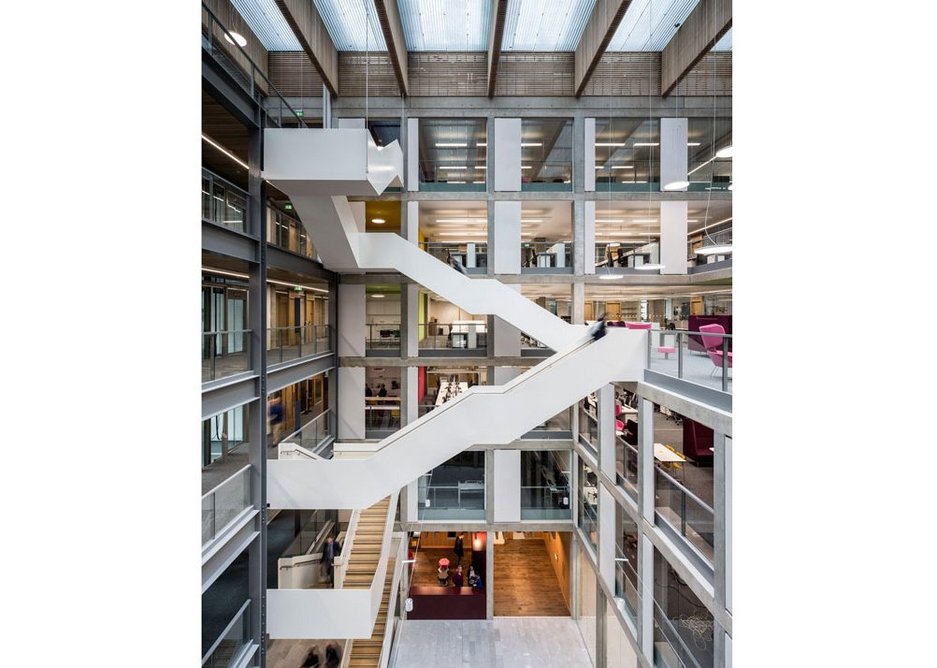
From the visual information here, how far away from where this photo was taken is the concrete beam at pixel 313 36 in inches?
380

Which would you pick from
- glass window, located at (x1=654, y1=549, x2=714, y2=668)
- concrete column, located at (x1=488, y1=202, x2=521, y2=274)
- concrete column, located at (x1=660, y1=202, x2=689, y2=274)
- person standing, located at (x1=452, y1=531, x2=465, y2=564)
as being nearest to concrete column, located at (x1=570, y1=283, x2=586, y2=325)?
concrete column, located at (x1=488, y1=202, x2=521, y2=274)

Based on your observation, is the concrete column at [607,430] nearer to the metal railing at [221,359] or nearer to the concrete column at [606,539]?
the concrete column at [606,539]

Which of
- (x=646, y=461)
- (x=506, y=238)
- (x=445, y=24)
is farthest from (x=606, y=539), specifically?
(x=445, y=24)

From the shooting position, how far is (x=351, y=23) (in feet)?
39.5

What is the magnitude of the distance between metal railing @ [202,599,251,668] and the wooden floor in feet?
26.2

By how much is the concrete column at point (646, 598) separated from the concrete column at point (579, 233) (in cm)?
787

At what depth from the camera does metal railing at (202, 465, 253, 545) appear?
7.02 meters

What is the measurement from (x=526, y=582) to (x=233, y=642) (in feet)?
32.7

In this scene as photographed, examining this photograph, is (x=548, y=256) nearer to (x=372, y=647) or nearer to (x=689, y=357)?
(x=689, y=357)
